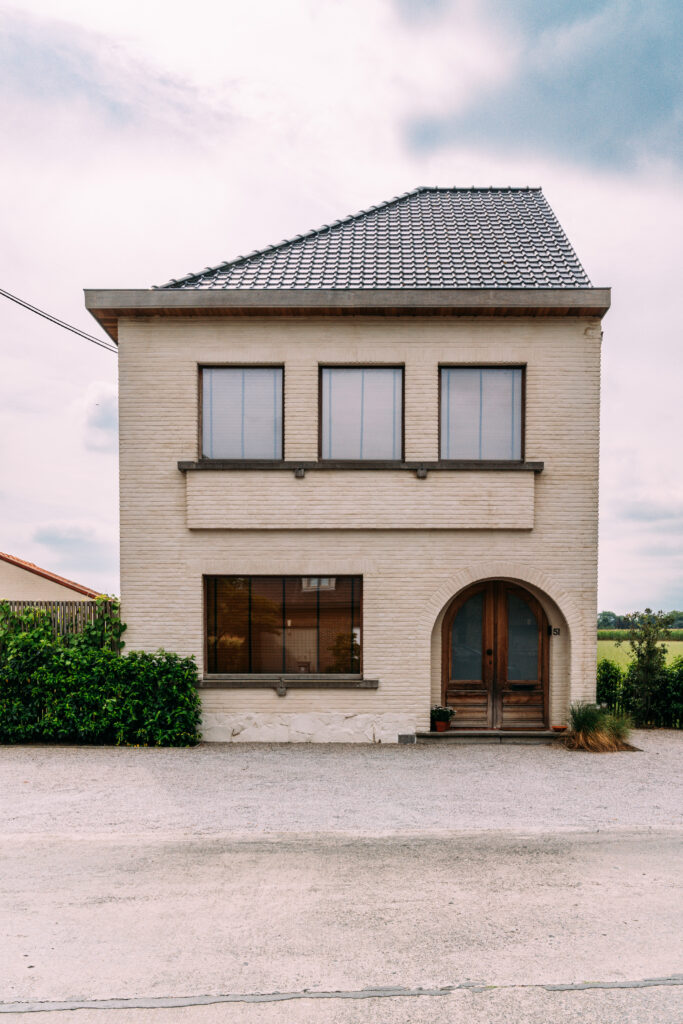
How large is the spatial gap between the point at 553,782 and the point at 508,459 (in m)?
4.98

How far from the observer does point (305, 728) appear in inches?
438

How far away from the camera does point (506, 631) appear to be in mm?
11742

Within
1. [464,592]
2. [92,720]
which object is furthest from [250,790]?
[464,592]

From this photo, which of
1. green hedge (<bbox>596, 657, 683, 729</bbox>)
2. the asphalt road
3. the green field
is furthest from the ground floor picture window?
the green field

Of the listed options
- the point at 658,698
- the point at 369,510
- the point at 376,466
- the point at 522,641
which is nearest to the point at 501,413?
the point at 376,466

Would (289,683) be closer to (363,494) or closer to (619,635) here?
(363,494)

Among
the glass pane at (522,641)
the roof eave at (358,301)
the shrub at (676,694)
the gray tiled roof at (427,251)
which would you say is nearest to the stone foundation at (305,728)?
the glass pane at (522,641)

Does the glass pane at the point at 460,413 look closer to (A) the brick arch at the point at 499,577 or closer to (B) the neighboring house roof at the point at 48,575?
(A) the brick arch at the point at 499,577

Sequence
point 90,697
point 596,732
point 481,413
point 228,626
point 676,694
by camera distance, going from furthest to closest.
→ point 676,694
point 481,413
point 228,626
point 596,732
point 90,697

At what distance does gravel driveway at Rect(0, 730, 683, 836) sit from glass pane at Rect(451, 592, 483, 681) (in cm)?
124

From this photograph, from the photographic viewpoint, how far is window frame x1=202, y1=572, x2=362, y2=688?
36.6 ft

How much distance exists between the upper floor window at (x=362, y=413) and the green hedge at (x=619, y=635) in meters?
5.79

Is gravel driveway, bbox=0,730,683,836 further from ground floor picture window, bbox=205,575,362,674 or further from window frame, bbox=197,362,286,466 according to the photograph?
window frame, bbox=197,362,286,466

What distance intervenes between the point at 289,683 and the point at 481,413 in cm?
533
